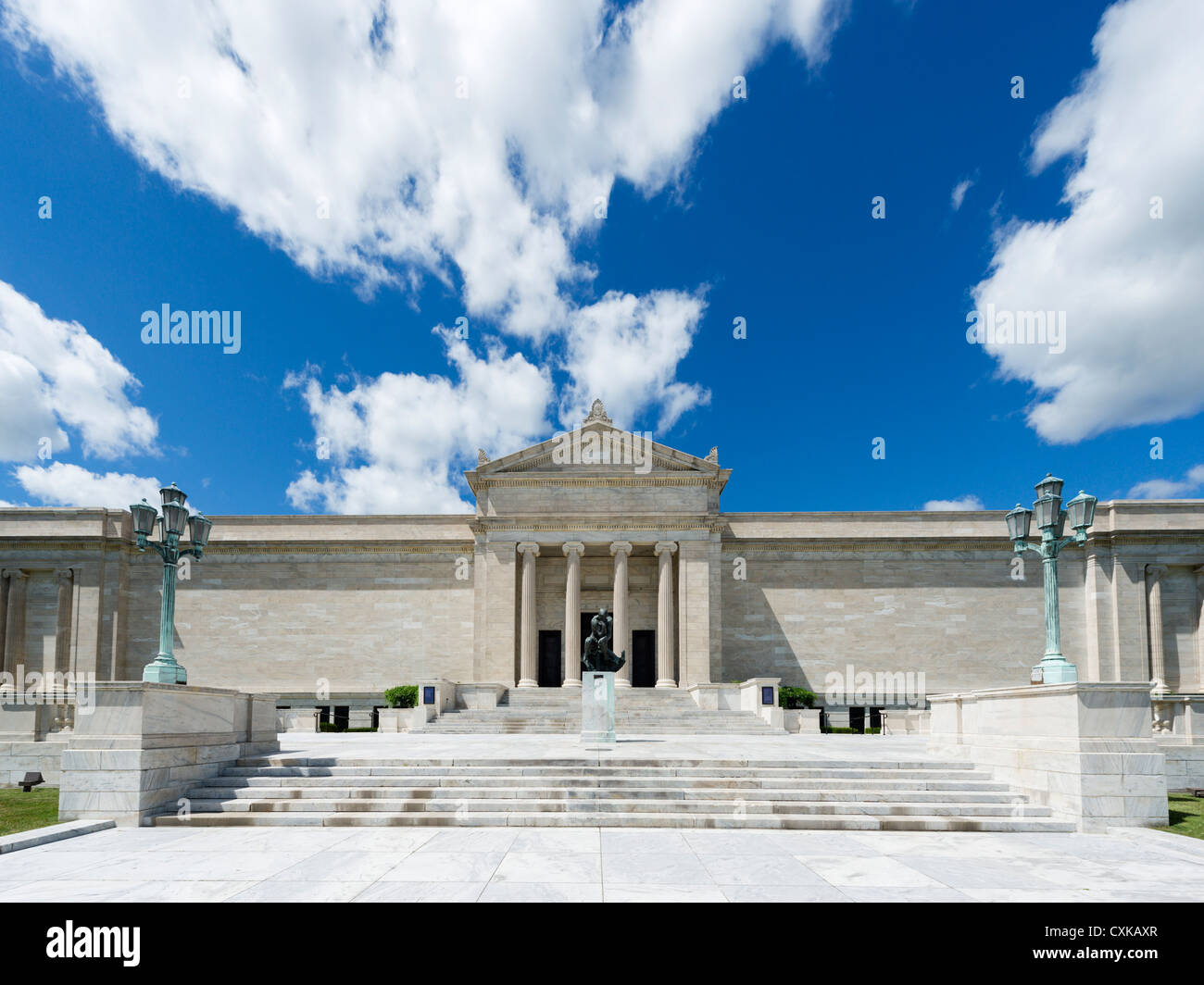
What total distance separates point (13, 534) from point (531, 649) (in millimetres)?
28285

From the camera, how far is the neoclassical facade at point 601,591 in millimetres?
41125

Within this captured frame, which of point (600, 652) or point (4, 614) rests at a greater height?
point (4, 614)

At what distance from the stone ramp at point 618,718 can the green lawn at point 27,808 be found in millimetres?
13909

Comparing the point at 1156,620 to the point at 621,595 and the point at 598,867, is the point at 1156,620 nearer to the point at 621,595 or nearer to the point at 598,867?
the point at 621,595

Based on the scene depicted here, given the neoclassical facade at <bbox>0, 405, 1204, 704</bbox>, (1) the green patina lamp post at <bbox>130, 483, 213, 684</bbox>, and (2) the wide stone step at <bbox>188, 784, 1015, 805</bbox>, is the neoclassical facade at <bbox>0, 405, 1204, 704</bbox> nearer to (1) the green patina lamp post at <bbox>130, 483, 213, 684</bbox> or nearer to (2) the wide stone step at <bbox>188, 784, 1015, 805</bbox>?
(1) the green patina lamp post at <bbox>130, 483, 213, 684</bbox>

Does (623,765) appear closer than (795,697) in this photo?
Yes

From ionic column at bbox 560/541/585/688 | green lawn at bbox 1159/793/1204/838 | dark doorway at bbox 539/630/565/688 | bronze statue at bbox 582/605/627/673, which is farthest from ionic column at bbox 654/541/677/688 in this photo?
green lawn at bbox 1159/793/1204/838

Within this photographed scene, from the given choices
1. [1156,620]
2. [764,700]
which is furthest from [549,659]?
[1156,620]

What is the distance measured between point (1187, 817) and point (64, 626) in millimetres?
48159

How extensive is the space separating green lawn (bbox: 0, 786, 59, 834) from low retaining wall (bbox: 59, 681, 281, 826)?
807 mm

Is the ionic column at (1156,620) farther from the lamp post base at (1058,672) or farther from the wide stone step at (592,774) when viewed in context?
the wide stone step at (592,774)

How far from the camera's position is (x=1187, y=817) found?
13977 millimetres

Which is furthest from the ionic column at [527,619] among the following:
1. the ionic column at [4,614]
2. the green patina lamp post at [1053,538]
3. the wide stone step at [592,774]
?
the green patina lamp post at [1053,538]
